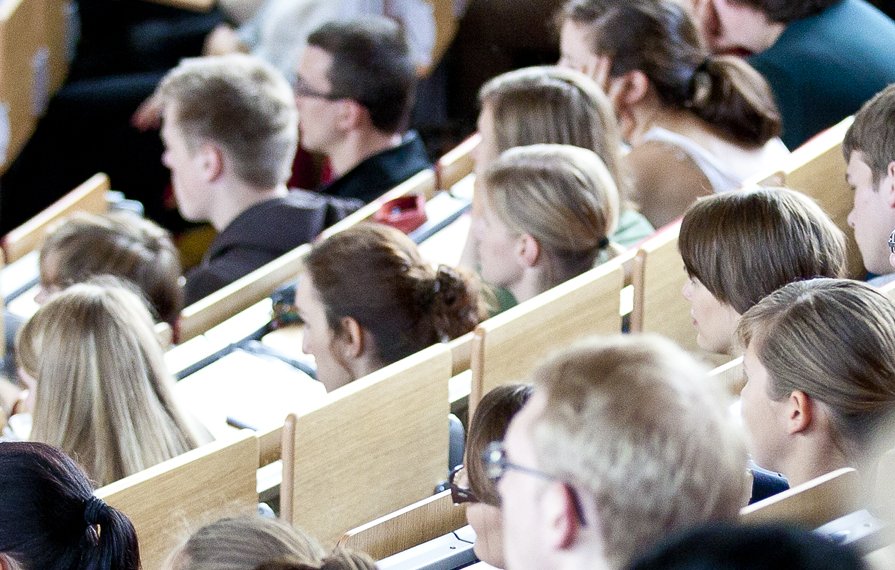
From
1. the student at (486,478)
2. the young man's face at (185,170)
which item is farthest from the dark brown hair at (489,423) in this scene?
the young man's face at (185,170)

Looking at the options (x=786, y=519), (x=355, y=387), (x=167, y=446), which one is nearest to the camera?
(x=786, y=519)

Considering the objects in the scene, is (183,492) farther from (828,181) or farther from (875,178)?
(828,181)

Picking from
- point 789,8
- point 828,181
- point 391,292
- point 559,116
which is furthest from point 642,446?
point 789,8

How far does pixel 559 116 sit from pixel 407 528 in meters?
1.34

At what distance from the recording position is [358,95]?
372 centimetres

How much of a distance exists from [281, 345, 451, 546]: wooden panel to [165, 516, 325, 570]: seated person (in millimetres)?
424

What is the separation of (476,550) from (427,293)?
863 millimetres

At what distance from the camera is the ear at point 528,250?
8.45ft

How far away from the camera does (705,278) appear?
2.10 m

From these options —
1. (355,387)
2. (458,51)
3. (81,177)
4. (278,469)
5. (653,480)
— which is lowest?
(81,177)

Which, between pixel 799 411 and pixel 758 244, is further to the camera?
pixel 758 244

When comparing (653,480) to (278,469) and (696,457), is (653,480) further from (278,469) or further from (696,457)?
(278,469)

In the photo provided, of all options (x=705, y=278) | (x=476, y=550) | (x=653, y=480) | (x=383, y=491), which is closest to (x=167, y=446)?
(x=383, y=491)

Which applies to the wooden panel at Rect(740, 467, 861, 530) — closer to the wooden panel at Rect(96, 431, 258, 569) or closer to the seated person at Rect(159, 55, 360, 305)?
the wooden panel at Rect(96, 431, 258, 569)
